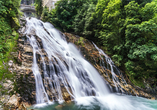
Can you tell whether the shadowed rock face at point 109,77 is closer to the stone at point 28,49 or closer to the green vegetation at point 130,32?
the green vegetation at point 130,32

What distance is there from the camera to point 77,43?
39.7 feet

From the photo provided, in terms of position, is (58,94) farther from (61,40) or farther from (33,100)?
(61,40)

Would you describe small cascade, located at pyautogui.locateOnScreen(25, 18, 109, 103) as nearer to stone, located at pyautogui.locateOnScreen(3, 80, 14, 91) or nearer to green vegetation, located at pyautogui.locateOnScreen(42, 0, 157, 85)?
stone, located at pyautogui.locateOnScreen(3, 80, 14, 91)

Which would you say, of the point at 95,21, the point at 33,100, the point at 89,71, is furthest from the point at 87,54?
the point at 33,100

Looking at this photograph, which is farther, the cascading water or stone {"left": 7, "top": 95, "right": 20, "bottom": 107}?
the cascading water

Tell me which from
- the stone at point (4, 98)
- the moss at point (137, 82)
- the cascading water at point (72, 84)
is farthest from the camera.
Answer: the moss at point (137, 82)

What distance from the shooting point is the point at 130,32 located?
8.38 metres

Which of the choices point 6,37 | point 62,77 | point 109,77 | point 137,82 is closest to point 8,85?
point 62,77

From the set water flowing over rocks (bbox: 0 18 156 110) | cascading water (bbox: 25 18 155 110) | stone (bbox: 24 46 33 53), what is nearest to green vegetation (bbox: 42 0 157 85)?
water flowing over rocks (bbox: 0 18 156 110)

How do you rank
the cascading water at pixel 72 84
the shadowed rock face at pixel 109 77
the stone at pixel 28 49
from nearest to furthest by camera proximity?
the cascading water at pixel 72 84
the stone at pixel 28 49
the shadowed rock face at pixel 109 77

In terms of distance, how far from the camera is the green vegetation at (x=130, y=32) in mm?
7855

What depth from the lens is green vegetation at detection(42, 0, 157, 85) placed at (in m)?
7.86

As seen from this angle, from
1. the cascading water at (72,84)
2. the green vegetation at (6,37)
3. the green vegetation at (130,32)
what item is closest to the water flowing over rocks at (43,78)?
the cascading water at (72,84)

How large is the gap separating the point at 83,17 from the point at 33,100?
42.4ft
